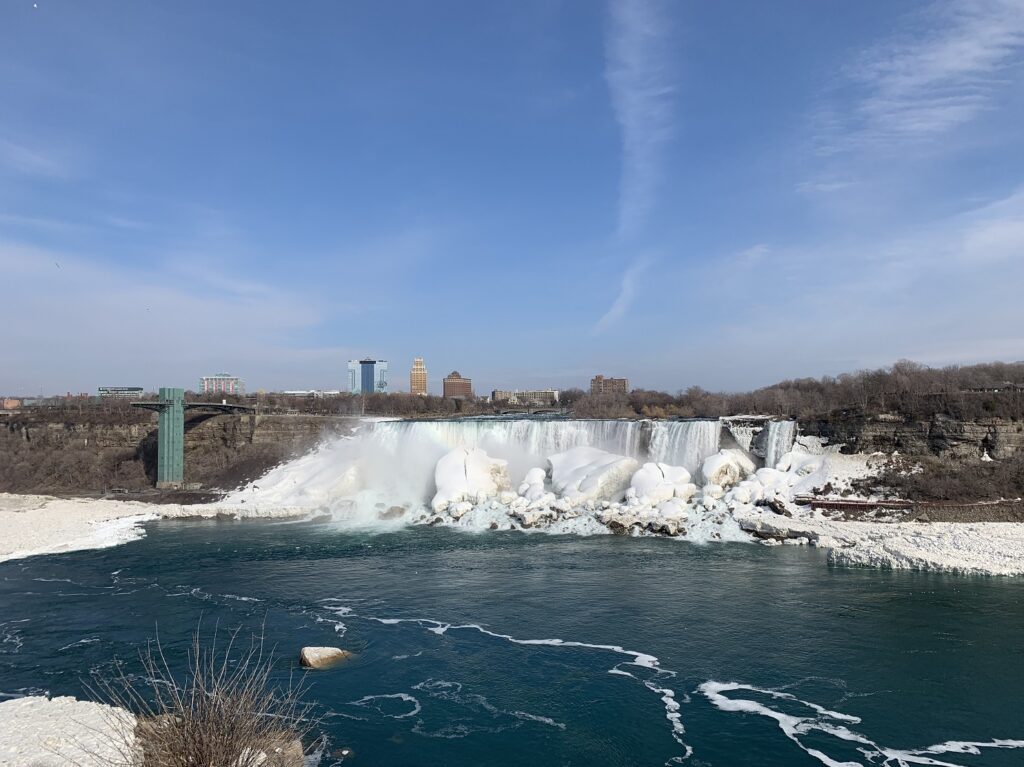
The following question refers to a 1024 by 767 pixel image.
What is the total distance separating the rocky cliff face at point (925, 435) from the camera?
102 ft

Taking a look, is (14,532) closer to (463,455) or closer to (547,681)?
(463,455)

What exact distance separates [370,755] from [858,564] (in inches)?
704

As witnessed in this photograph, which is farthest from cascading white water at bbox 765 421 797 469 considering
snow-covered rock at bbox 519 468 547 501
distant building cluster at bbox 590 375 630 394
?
distant building cluster at bbox 590 375 630 394

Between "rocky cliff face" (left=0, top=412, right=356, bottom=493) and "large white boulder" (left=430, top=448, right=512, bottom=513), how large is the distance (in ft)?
48.5

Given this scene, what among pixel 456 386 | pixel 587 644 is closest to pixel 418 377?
pixel 456 386

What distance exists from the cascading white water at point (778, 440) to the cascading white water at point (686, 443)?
2621mm

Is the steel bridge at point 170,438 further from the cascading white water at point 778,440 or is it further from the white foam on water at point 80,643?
the cascading white water at point 778,440

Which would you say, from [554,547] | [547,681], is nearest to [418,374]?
[554,547]

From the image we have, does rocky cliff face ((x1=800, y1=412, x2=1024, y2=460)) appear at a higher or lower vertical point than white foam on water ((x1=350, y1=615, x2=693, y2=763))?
higher

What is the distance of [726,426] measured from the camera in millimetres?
37750

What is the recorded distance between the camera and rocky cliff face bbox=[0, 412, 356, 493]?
148ft

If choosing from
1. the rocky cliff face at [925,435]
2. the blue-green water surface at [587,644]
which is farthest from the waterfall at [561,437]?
the blue-green water surface at [587,644]

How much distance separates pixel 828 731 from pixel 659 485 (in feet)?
65.4

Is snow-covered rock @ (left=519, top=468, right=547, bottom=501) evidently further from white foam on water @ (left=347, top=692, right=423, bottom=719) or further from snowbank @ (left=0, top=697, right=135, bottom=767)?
snowbank @ (left=0, top=697, right=135, bottom=767)
